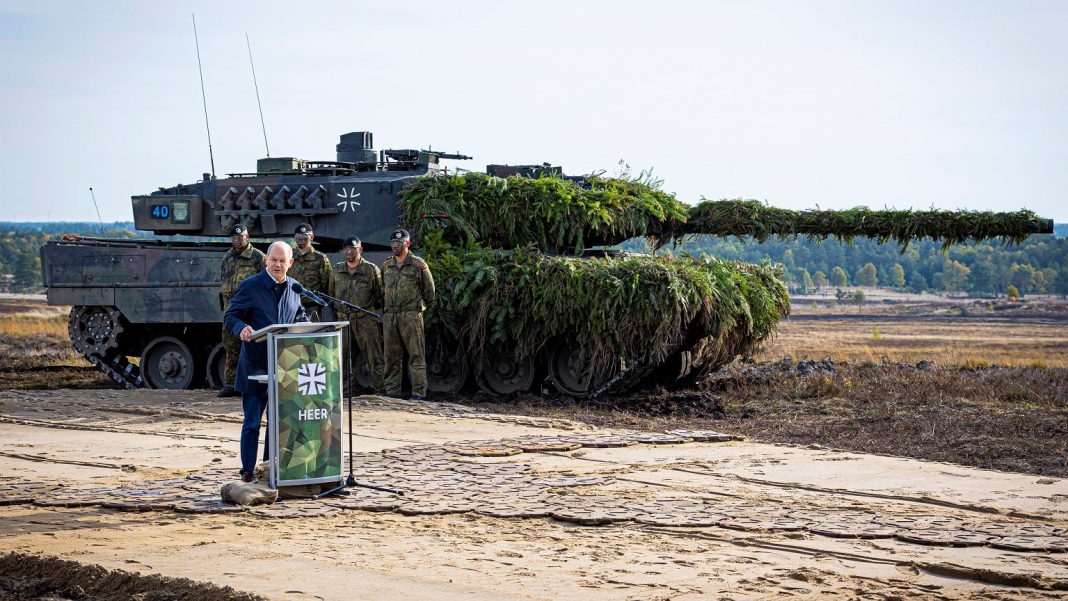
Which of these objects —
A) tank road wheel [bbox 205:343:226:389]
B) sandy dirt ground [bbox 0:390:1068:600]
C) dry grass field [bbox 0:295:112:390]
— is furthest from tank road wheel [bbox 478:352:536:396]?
dry grass field [bbox 0:295:112:390]

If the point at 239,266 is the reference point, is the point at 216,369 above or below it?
below

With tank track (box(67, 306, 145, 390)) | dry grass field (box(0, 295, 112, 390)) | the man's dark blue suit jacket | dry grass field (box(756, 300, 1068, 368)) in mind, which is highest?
the man's dark blue suit jacket

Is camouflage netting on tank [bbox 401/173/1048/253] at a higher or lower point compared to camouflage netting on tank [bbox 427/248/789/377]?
higher

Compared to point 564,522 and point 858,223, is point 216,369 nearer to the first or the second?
point 858,223

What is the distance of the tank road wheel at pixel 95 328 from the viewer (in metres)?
18.0

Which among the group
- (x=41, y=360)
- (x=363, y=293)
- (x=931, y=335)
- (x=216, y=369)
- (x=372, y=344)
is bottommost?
(x=931, y=335)

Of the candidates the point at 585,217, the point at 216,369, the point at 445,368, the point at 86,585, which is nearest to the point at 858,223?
the point at 585,217

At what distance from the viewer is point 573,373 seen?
16.4 metres

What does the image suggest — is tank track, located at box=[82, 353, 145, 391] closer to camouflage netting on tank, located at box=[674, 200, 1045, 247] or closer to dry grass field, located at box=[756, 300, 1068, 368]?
camouflage netting on tank, located at box=[674, 200, 1045, 247]

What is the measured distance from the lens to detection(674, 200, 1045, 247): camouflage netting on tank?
16.3m

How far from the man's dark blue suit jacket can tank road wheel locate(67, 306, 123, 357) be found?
954cm

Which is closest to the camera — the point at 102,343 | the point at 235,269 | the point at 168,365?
the point at 235,269

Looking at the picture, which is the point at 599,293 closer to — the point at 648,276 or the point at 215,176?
the point at 648,276

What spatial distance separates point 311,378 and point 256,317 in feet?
2.42
